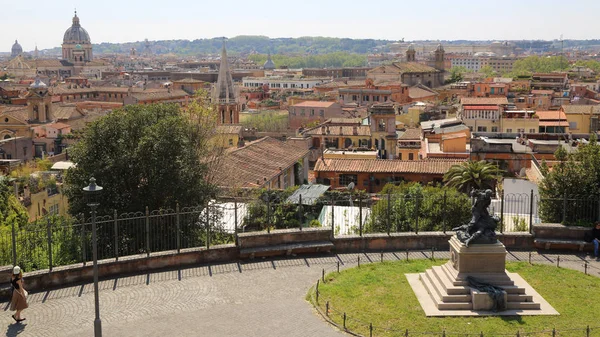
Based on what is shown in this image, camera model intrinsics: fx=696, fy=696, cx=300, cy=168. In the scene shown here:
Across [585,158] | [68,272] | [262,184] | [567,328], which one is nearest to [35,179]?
[262,184]

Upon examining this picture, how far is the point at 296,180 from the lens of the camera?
3847cm

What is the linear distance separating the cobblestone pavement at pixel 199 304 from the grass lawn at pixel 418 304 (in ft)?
1.80

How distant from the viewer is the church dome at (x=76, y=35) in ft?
636

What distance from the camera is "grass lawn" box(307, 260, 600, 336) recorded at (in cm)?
1180

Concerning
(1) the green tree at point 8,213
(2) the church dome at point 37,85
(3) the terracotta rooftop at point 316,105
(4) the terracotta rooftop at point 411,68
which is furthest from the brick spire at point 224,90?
(4) the terracotta rooftop at point 411,68

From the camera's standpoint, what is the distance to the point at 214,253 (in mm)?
15383

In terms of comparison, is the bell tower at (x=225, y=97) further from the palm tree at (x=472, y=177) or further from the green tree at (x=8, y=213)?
the green tree at (x=8, y=213)

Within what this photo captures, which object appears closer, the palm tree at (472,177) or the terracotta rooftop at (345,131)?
the palm tree at (472,177)

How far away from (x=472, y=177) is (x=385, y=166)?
6.82m

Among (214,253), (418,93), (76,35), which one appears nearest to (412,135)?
(214,253)

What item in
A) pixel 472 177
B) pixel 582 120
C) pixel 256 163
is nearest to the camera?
pixel 472 177

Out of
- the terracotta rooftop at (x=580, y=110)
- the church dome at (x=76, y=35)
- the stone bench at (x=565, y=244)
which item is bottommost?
the stone bench at (x=565, y=244)

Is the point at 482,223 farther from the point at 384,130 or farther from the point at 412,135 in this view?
the point at 412,135

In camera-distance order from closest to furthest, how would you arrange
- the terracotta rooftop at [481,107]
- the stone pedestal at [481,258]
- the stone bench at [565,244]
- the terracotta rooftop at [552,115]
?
the stone pedestal at [481,258] < the stone bench at [565,244] < the terracotta rooftop at [552,115] < the terracotta rooftop at [481,107]
